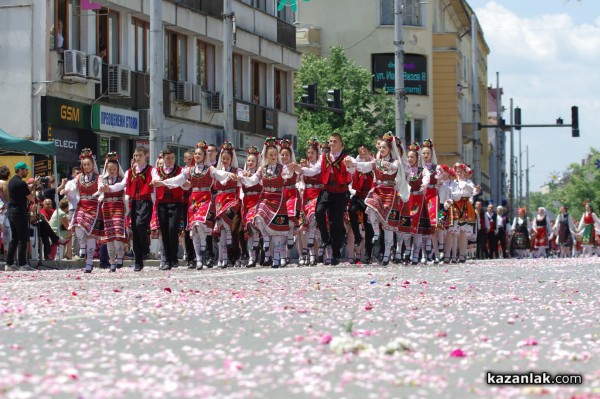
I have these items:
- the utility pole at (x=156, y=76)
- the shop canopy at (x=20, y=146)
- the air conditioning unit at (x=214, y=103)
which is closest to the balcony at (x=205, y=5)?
the air conditioning unit at (x=214, y=103)

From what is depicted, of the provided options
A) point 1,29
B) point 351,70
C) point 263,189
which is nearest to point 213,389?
point 263,189

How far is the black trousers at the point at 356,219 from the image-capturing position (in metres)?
25.0

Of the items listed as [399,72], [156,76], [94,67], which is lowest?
[156,76]

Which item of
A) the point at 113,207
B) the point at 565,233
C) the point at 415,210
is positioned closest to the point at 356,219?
the point at 415,210

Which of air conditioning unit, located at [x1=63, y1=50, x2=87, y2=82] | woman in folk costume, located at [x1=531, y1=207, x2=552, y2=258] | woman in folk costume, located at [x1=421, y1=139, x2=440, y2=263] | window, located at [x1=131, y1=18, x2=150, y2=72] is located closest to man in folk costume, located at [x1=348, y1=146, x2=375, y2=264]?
woman in folk costume, located at [x1=421, y1=139, x2=440, y2=263]

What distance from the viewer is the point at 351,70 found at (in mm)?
61531

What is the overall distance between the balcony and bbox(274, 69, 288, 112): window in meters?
7.67

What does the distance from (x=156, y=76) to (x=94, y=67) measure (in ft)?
10.3

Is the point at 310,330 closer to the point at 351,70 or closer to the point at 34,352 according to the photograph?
the point at 34,352

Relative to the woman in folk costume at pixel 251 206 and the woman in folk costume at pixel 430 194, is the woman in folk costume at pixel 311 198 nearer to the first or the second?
the woman in folk costume at pixel 251 206

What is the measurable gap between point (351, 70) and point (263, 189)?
37558mm

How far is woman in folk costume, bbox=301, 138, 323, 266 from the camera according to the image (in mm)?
24797

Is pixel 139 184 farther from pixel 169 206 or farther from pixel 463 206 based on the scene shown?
pixel 463 206

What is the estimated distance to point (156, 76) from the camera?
1282 inches
